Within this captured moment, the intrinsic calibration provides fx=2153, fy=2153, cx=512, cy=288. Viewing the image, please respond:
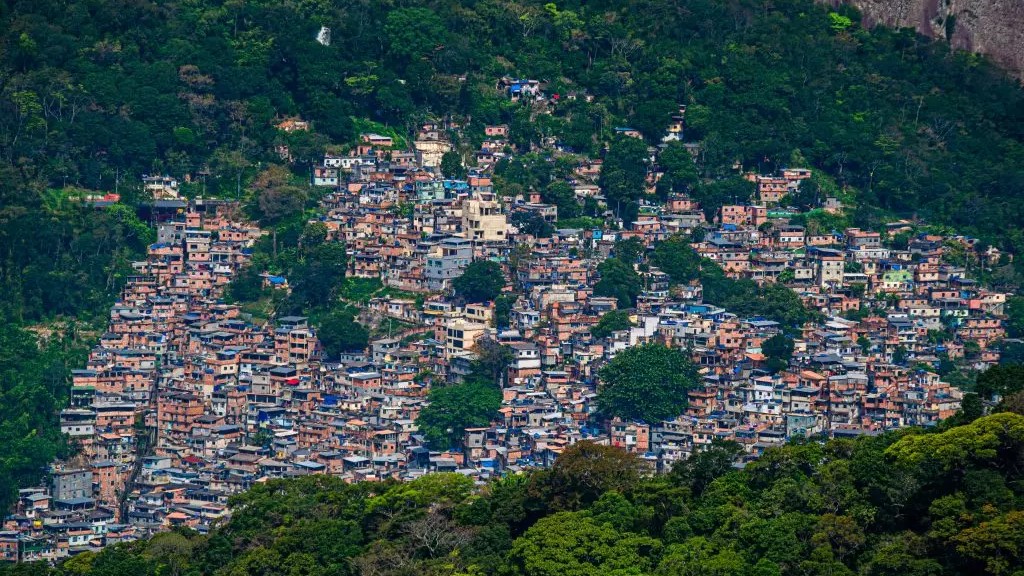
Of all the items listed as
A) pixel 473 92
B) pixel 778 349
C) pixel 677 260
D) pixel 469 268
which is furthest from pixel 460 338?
pixel 473 92

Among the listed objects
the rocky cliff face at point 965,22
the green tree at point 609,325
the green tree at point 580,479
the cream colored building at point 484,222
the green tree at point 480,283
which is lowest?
the green tree at point 580,479

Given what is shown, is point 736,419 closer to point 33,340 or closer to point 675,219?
point 675,219

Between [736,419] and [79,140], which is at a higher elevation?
[79,140]

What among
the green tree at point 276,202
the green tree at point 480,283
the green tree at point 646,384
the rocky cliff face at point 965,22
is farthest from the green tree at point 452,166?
the rocky cliff face at point 965,22

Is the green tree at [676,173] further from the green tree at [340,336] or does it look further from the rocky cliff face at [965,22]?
the rocky cliff face at [965,22]

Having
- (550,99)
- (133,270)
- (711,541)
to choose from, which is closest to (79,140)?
(133,270)

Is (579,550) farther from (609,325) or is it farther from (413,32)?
(413,32)
